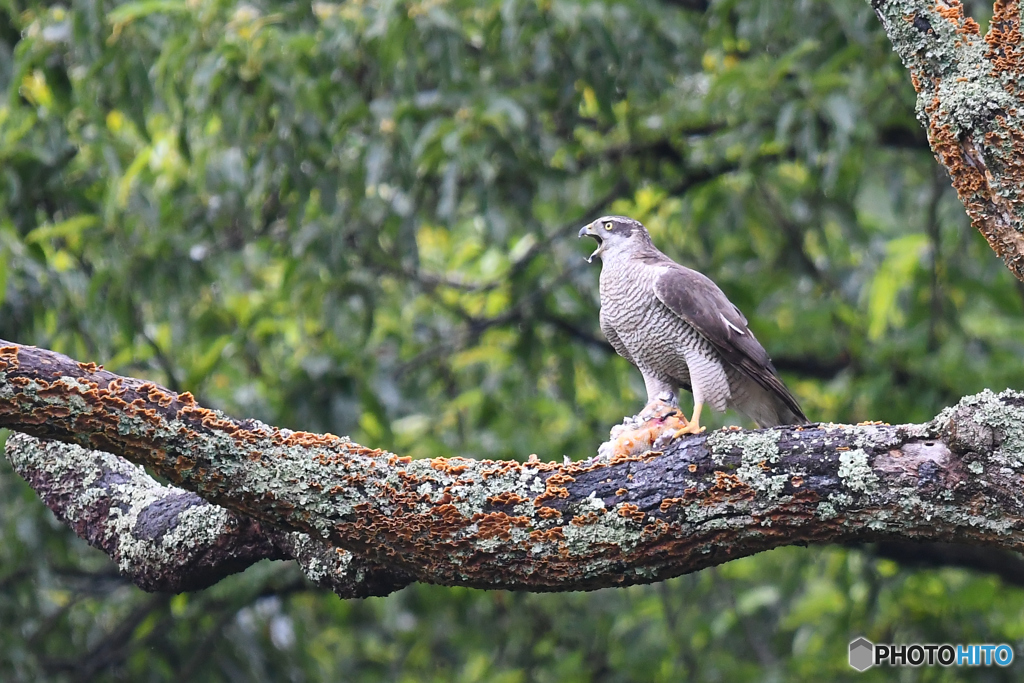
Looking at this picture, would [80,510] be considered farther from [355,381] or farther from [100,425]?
[355,381]

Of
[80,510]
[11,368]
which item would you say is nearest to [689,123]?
[80,510]

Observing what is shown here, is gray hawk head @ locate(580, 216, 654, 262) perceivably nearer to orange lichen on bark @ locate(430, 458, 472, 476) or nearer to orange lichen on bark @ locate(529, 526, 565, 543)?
orange lichen on bark @ locate(430, 458, 472, 476)

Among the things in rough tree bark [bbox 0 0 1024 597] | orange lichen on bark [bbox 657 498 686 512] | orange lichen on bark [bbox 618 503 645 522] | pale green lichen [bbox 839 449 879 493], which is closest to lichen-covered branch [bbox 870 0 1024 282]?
rough tree bark [bbox 0 0 1024 597]

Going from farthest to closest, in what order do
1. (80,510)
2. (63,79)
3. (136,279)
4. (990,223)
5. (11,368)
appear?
(136,279), (63,79), (80,510), (990,223), (11,368)

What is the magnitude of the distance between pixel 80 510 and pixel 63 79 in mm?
2624

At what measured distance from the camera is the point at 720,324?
4.36m

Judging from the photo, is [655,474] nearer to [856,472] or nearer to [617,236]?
[856,472]

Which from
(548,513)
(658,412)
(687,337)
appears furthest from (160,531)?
(687,337)

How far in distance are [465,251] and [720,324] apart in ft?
11.4

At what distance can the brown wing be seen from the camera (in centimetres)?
437

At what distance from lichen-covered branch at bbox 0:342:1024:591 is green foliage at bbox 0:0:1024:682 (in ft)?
8.57

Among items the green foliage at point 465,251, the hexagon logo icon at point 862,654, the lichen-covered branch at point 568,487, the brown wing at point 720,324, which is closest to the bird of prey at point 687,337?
the brown wing at point 720,324

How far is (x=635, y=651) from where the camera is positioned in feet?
21.4

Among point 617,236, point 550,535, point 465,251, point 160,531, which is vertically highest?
point 465,251
